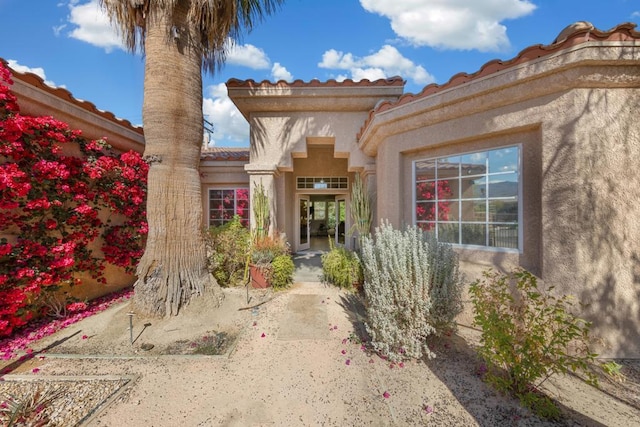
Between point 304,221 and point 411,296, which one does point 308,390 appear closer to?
point 411,296

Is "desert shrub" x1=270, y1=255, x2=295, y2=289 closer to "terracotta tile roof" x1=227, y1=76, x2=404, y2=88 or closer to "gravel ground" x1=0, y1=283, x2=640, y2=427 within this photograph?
"gravel ground" x1=0, y1=283, x2=640, y2=427

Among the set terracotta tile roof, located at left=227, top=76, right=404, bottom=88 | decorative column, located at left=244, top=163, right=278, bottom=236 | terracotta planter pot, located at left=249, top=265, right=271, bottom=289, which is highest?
terracotta tile roof, located at left=227, top=76, right=404, bottom=88

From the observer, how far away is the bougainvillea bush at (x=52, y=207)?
361 centimetres

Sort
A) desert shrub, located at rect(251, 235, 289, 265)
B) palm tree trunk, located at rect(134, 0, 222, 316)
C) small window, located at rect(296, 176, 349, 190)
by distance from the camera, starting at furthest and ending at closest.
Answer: small window, located at rect(296, 176, 349, 190) < desert shrub, located at rect(251, 235, 289, 265) < palm tree trunk, located at rect(134, 0, 222, 316)

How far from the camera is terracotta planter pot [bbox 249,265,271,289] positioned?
5.82 metres

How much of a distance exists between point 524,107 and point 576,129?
703 mm

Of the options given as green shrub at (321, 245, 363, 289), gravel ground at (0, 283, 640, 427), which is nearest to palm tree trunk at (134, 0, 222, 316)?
gravel ground at (0, 283, 640, 427)

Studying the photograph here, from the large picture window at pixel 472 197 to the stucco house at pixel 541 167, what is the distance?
0.02 meters

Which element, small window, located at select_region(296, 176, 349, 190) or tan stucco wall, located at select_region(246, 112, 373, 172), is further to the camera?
small window, located at select_region(296, 176, 349, 190)

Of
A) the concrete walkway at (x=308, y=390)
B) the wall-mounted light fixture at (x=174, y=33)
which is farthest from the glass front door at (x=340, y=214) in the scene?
the wall-mounted light fixture at (x=174, y=33)

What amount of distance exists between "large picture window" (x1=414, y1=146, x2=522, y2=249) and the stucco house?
2 centimetres

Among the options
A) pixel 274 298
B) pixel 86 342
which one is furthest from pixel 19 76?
pixel 274 298

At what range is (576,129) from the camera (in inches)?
124

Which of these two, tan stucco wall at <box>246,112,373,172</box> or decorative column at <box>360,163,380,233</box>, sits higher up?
tan stucco wall at <box>246,112,373,172</box>
